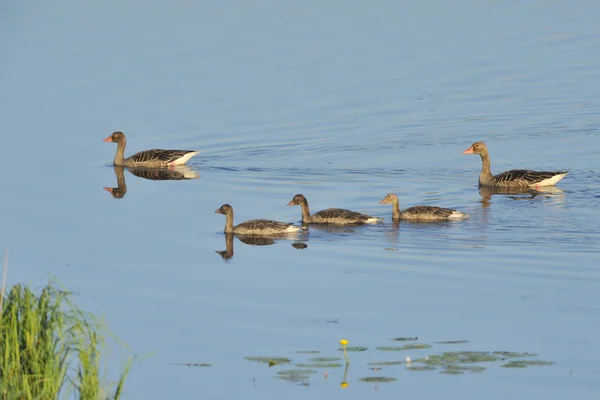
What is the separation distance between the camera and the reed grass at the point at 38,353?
33.2ft

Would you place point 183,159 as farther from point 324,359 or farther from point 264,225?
point 324,359

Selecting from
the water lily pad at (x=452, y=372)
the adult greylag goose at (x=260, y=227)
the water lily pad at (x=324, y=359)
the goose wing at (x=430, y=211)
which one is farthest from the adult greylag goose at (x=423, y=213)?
the water lily pad at (x=452, y=372)

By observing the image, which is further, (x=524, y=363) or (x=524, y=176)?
(x=524, y=176)

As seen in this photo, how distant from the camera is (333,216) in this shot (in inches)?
736

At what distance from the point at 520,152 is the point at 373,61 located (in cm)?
767

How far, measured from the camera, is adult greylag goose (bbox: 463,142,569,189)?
21.5 m

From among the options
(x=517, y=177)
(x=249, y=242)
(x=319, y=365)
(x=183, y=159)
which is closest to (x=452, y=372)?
(x=319, y=365)

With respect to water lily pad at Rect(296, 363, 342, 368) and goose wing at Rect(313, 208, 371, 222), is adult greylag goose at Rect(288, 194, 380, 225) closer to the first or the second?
goose wing at Rect(313, 208, 371, 222)

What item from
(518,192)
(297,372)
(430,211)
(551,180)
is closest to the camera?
(297,372)

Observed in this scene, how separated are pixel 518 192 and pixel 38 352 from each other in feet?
42.7

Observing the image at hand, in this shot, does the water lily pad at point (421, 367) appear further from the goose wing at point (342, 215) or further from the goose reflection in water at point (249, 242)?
the goose wing at point (342, 215)

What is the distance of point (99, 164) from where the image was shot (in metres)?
25.1

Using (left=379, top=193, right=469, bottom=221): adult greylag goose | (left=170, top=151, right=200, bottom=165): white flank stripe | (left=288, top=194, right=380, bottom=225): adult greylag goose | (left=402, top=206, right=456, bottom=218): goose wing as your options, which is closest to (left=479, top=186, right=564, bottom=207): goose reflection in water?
(left=379, top=193, right=469, bottom=221): adult greylag goose

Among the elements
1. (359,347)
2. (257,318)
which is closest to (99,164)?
(257,318)
